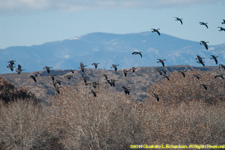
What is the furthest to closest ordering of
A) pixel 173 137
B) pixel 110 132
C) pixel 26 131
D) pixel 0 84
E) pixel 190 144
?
pixel 0 84 < pixel 26 131 < pixel 110 132 < pixel 173 137 < pixel 190 144

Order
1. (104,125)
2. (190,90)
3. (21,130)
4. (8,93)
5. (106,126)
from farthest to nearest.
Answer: (190,90) → (8,93) → (21,130) → (106,126) → (104,125)

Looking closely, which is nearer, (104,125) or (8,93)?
(104,125)

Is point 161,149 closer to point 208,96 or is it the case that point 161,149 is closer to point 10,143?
point 10,143

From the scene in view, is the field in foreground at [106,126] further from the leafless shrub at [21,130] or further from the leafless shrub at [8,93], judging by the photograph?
→ the leafless shrub at [8,93]

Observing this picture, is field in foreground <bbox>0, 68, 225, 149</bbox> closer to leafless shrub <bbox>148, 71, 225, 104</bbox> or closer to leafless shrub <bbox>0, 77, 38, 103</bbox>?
leafless shrub <bbox>0, 77, 38, 103</bbox>

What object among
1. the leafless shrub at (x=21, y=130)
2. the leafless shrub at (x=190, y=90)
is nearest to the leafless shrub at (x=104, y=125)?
the leafless shrub at (x=21, y=130)

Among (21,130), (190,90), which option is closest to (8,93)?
(21,130)

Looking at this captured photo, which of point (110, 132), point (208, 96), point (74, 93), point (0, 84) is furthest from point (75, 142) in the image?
point (208, 96)

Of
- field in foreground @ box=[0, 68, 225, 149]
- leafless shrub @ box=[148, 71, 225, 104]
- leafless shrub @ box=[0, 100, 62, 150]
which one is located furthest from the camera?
leafless shrub @ box=[148, 71, 225, 104]

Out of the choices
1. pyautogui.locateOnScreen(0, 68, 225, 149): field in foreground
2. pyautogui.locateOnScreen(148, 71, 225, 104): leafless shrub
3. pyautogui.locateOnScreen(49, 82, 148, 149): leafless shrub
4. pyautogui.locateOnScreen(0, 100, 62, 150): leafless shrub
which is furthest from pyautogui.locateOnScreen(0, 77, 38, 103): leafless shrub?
pyautogui.locateOnScreen(148, 71, 225, 104): leafless shrub

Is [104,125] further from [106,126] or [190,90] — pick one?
[190,90]

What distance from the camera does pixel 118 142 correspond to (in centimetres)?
4222

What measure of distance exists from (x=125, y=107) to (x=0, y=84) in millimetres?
33286

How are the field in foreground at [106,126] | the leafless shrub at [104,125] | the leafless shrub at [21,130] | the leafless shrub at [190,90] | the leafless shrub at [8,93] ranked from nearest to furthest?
the field in foreground at [106,126] < the leafless shrub at [104,125] < the leafless shrub at [21,130] < the leafless shrub at [8,93] < the leafless shrub at [190,90]
